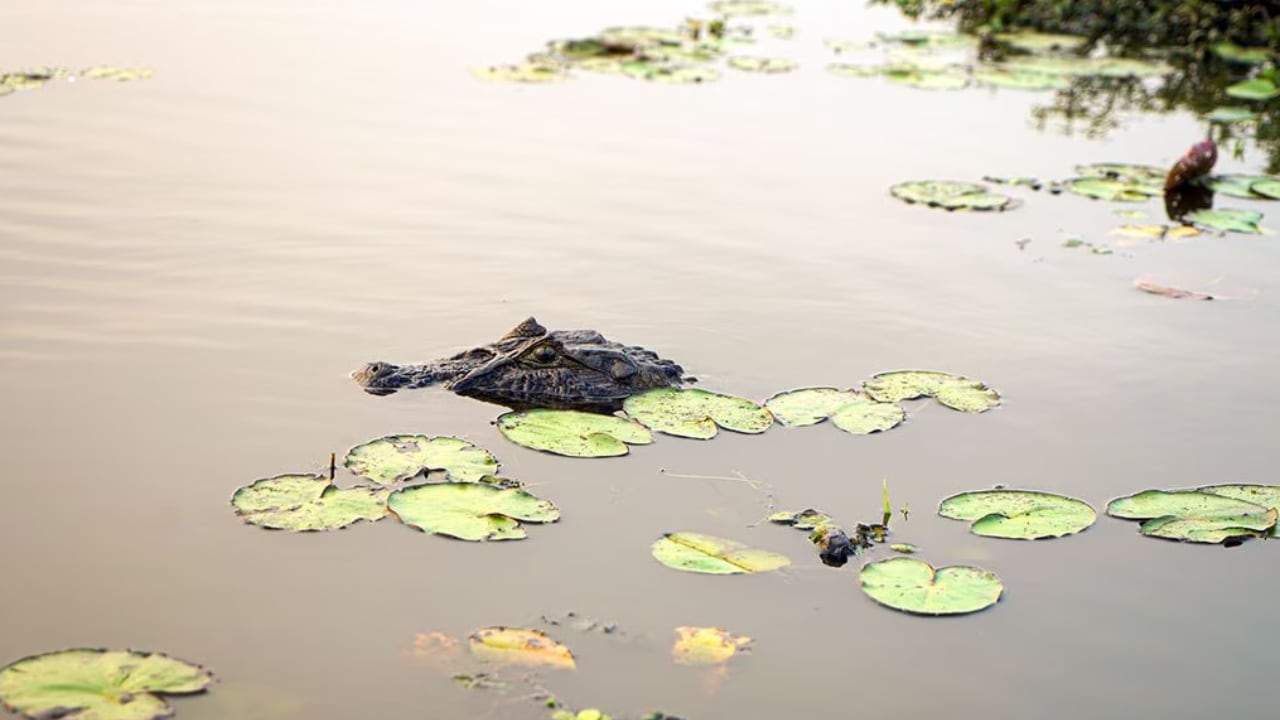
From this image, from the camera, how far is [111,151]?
32.3 feet

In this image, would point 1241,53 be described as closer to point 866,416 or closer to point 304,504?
point 866,416

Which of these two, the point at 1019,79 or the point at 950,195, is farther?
the point at 1019,79

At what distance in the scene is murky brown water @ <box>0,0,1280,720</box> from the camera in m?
4.56

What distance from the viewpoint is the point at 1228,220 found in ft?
31.8

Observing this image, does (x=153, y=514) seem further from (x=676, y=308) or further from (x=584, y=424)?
(x=676, y=308)

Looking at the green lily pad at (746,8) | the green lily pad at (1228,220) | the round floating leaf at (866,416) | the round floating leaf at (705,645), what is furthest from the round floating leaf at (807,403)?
the green lily pad at (746,8)

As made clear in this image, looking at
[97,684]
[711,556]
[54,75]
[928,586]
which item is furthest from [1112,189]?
[97,684]

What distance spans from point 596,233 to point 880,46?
732cm

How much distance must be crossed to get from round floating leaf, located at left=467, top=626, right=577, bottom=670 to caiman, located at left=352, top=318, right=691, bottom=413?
205cm

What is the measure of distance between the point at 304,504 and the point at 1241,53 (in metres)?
12.9

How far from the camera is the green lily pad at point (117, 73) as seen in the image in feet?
38.2

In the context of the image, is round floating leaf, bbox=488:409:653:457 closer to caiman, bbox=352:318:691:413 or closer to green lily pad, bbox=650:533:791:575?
caiman, bbox=352:318:691:413

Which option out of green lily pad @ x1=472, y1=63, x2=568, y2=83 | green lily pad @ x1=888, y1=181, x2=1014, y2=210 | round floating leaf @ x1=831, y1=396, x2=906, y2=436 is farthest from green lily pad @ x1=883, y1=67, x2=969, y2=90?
round floating leaf @ x1=831, y1=396, x2=906, y2=436

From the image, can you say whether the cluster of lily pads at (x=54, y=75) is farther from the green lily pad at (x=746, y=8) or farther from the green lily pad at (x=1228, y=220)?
the green lily pad at (x=1228, y=220)
